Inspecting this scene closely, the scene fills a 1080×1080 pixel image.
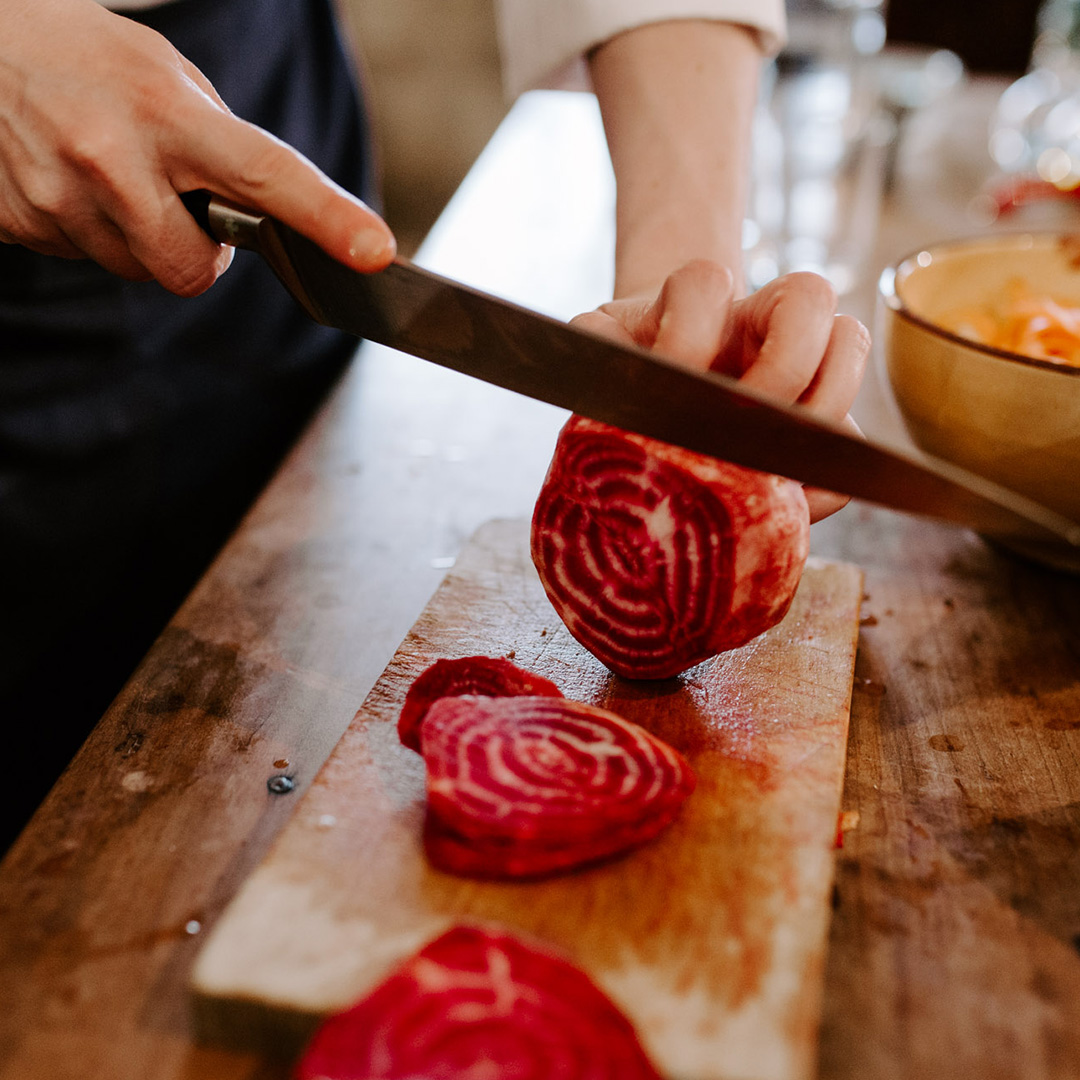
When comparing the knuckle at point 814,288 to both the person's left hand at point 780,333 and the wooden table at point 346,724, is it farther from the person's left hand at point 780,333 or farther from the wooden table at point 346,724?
the wooden table at point 346,724

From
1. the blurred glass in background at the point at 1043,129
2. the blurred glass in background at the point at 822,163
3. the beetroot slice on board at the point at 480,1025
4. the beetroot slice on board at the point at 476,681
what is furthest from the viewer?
the blurred glass in background at the point at 1043,129

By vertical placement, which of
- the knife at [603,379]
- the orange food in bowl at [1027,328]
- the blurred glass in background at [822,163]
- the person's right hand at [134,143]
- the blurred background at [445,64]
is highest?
the person's right hand at [134,143]

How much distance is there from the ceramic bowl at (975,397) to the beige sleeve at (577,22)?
1.75 feet

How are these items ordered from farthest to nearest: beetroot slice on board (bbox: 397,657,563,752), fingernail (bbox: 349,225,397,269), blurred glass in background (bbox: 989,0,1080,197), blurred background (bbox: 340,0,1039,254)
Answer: blurred background (bbox: 340,0,1039,254) < blurred glass in background (bbox: 989,0,1080,197) < beetroot slice on board (bbox: 397,657,563,752) < fingernail (bbox: 349,225,397,269)

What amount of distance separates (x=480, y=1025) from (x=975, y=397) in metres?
1.13

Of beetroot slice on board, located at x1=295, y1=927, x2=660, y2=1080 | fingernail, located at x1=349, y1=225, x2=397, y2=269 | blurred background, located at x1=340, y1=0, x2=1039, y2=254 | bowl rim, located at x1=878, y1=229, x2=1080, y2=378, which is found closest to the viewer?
beetroot slice on board, located at x1=295, y1=927, x2=660, y2=1080

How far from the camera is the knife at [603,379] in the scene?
44.7 inches

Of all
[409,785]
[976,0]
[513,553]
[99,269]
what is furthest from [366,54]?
[409,785]

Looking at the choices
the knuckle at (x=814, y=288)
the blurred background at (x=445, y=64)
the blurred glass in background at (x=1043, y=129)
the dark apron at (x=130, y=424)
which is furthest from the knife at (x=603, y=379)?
the blurred background at (x=445, y=64)

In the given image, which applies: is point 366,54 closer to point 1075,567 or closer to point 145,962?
point 1075,567

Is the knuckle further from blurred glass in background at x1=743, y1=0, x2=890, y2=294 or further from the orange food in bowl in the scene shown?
blurred glass in background at x1=743, y1=0, x2=890, y2=294

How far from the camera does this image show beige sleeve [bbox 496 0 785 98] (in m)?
1.77

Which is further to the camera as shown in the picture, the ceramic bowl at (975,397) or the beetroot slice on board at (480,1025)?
the ceramic bowl at (975,397)

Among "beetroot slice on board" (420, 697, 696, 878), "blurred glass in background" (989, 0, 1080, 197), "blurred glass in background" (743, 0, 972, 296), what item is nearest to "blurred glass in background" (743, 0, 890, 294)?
"blurred glass in background" (743, 0, 972, 296)
